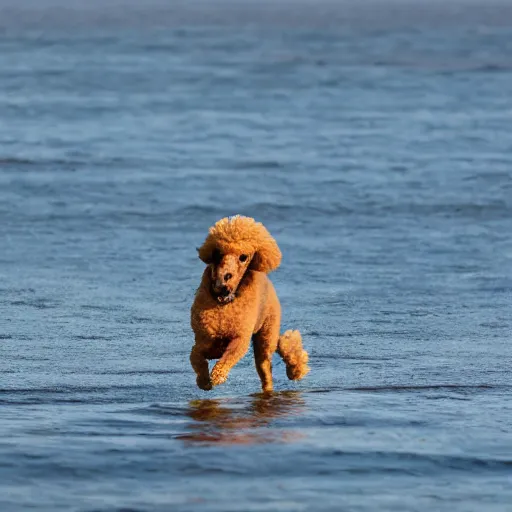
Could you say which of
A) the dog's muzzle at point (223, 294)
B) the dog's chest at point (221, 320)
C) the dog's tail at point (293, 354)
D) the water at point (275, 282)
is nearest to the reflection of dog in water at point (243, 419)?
the water at point (275, 282)

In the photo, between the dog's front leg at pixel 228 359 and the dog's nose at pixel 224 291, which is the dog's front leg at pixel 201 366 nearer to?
the dog's front leg at pixel 228 359

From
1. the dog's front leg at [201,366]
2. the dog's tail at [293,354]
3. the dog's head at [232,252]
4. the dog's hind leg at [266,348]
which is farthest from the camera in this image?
the dog's tail at [293,354]

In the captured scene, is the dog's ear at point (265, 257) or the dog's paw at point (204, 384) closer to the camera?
the dog's ear at point (265, 257)

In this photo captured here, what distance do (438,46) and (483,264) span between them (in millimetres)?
23049

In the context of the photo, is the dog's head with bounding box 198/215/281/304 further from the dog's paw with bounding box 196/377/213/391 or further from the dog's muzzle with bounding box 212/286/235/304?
the dog's paw with bounding box 196/377/213/391

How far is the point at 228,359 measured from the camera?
670 cm

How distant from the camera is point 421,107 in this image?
20344mm

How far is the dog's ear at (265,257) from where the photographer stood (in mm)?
6684

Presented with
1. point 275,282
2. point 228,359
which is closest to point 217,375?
point 228,359

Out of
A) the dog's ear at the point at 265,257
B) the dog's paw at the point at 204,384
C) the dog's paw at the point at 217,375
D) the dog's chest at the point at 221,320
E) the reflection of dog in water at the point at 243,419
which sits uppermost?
the dog's ear at the point at 265,257

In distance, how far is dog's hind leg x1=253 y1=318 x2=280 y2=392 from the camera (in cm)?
723

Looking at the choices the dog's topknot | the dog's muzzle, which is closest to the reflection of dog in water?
the dog's muzzle

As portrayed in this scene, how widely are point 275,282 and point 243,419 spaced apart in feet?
10.8

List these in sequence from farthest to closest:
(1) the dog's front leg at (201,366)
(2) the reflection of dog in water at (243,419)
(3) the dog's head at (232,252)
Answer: (1) the dog's front leg at (201,366) → (3) the dog's head at (232,252) → (2) the reflection of dog in water at (243,419)
